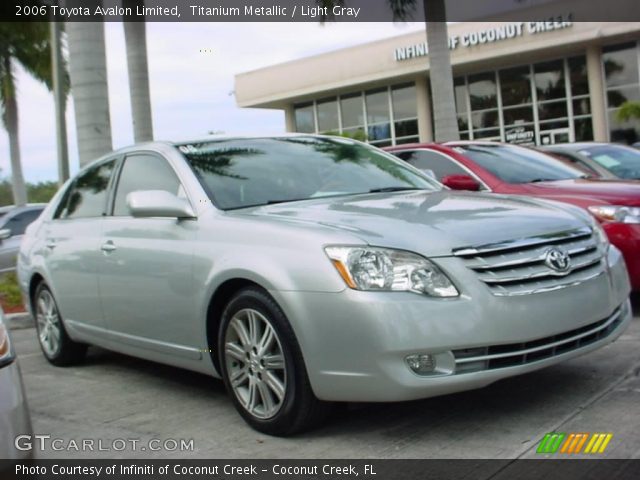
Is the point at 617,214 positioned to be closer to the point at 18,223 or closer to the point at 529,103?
the point at 18,223

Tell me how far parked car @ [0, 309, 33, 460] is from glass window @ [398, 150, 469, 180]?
4.88m

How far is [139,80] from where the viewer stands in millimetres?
11516

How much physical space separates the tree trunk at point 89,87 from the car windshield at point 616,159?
5.63m

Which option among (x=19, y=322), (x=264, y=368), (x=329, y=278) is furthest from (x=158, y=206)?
(x=19, y=322)

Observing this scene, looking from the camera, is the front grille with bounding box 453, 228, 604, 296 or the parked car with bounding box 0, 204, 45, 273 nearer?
the front grille with bounding box 453, 228, 604, 296

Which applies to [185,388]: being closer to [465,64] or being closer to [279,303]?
[279,303]

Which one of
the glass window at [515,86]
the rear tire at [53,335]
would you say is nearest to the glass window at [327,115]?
the glass window at [515,86]

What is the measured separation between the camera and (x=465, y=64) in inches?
1148

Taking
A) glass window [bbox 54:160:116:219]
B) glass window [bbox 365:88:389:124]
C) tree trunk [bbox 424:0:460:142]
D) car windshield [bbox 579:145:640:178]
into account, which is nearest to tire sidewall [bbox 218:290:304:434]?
glass window [bbox 54:160:116:219]

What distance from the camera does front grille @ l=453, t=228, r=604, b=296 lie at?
3.66 m

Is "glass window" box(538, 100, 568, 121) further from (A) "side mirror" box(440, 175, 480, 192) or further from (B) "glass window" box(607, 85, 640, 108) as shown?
(A) "side mirror" box(440, 175, 480, 192)

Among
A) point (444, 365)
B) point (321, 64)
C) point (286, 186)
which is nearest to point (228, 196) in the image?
point (286, 186)

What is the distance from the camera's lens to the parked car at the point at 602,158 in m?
8.75

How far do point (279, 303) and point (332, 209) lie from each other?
693mm
